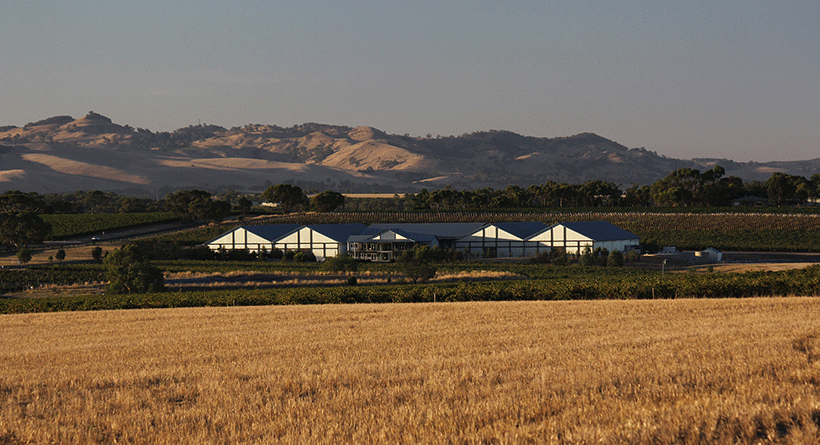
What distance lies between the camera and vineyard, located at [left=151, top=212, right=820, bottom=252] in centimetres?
10738

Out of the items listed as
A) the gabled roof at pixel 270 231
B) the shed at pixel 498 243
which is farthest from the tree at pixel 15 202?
the shed at pixel 498 243

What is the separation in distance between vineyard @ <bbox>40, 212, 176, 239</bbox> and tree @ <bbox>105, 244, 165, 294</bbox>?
7683 centimetres

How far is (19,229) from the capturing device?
10238cm

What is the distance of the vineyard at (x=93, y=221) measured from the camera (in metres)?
128

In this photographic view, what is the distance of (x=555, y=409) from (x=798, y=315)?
15552mm

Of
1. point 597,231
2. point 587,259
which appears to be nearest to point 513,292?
point 587,259

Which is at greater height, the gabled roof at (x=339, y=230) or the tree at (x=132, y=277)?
the gabled roof at (x=339, y=230)

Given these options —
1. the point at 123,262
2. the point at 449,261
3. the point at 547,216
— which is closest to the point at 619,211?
the point at 547,216

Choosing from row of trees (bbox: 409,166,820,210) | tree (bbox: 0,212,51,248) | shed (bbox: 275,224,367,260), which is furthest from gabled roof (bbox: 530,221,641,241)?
tree (bbox: 0,212,51,248)

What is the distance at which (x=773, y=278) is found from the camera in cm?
3406

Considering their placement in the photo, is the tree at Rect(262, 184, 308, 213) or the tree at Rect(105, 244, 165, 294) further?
the tree at Rect(262, 184, 308, 213)

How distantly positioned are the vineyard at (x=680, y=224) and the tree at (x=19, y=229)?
20.9 m

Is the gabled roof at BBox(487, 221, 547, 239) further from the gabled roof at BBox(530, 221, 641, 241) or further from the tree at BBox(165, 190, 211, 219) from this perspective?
the tree at BBox(165, 190, 211, 219)

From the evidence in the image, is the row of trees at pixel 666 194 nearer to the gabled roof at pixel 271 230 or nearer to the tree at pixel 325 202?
the tree at pixel 325 202
